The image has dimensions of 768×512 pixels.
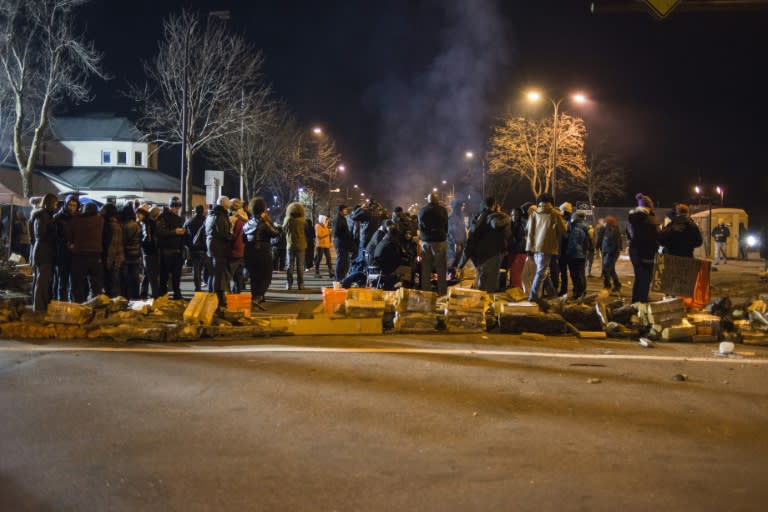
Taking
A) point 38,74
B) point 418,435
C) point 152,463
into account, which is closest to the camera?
point 152,463

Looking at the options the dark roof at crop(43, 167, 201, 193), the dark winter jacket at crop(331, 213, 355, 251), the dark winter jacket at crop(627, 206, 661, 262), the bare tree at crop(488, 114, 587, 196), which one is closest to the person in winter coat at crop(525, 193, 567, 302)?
the dark winter jacket at crop(627, 206, 661, 262)

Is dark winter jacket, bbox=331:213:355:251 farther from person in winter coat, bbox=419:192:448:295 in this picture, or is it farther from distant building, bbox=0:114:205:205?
distant building, bbox=0:114:205:205

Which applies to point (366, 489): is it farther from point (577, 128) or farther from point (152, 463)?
point (577, 128)

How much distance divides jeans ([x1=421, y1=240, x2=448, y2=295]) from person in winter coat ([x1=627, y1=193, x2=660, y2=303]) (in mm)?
3195

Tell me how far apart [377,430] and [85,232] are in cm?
790

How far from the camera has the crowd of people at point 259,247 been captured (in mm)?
11680

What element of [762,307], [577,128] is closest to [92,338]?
[762,307]

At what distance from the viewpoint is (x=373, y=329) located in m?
10.3

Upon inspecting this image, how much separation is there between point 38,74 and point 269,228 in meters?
31.4

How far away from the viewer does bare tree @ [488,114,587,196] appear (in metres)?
45.0

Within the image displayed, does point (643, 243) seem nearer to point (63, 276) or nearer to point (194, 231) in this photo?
point (194, 231)

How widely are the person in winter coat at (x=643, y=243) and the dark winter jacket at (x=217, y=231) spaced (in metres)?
6.88

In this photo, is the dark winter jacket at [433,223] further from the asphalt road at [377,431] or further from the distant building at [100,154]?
the distant building at [100,154]

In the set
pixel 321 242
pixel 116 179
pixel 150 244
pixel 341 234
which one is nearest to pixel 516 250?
pixel 341 234
